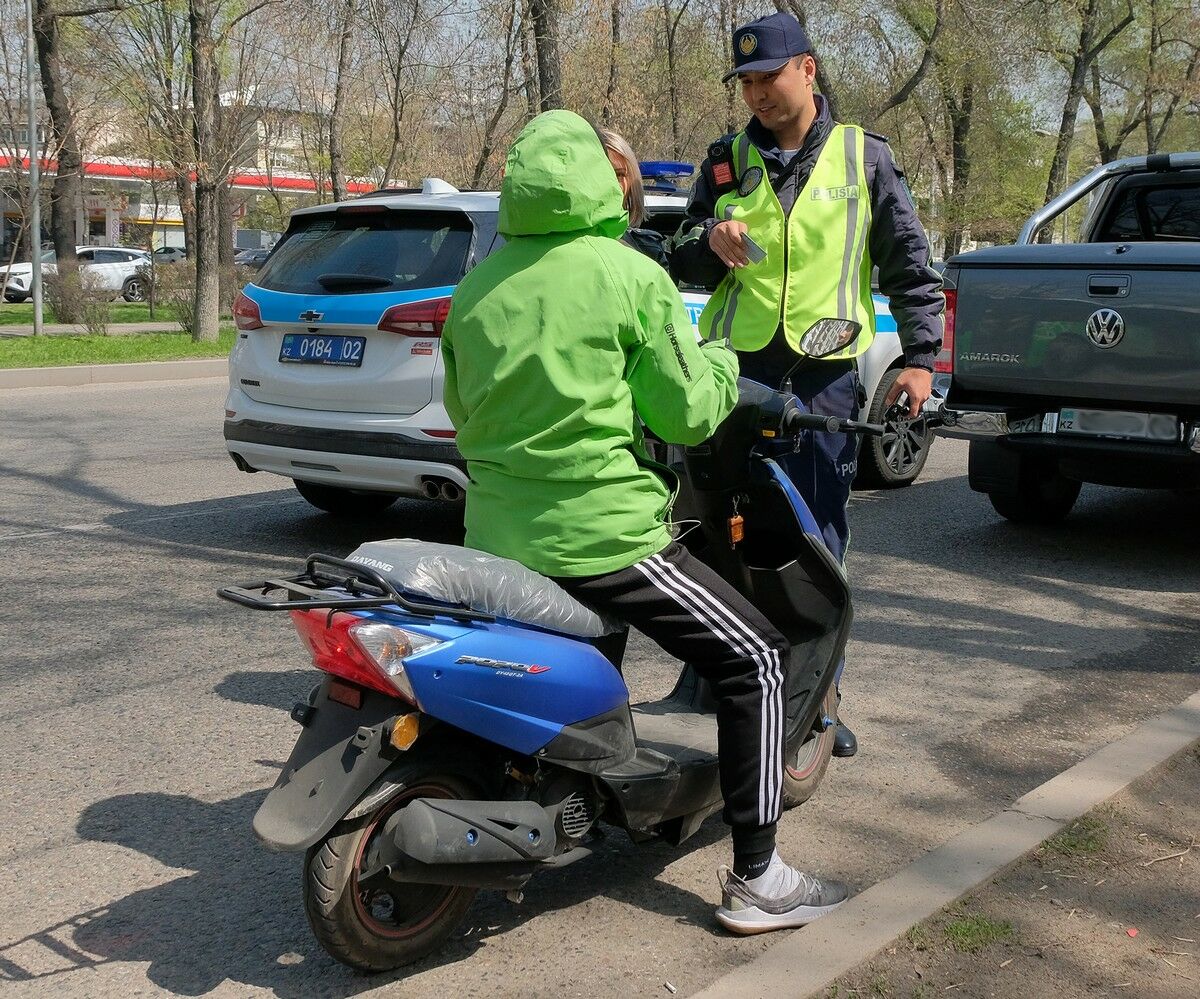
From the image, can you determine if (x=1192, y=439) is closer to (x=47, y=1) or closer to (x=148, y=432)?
(x=148, y=432)

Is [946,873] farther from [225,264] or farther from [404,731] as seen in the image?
[225,264]

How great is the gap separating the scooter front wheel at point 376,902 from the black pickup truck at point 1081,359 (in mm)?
4630

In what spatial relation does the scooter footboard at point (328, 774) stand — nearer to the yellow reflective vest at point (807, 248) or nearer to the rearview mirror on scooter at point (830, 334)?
the rearview mirror on scooter at point (830, 334)

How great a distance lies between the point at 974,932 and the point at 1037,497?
17.0 ft

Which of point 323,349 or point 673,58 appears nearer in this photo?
point 323,349

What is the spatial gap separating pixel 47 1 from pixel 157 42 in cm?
520

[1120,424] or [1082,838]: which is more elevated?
[1120,424]

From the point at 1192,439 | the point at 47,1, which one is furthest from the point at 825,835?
the point at 47,1

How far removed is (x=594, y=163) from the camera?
113 inches

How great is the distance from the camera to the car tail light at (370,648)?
2727 mm

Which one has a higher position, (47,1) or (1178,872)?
(47,1)

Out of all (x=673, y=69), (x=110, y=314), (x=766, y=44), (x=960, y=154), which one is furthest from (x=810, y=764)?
(x=960, y=154)

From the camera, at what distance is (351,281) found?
22.1ft

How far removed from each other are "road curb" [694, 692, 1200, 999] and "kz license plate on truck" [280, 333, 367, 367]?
3.82m
